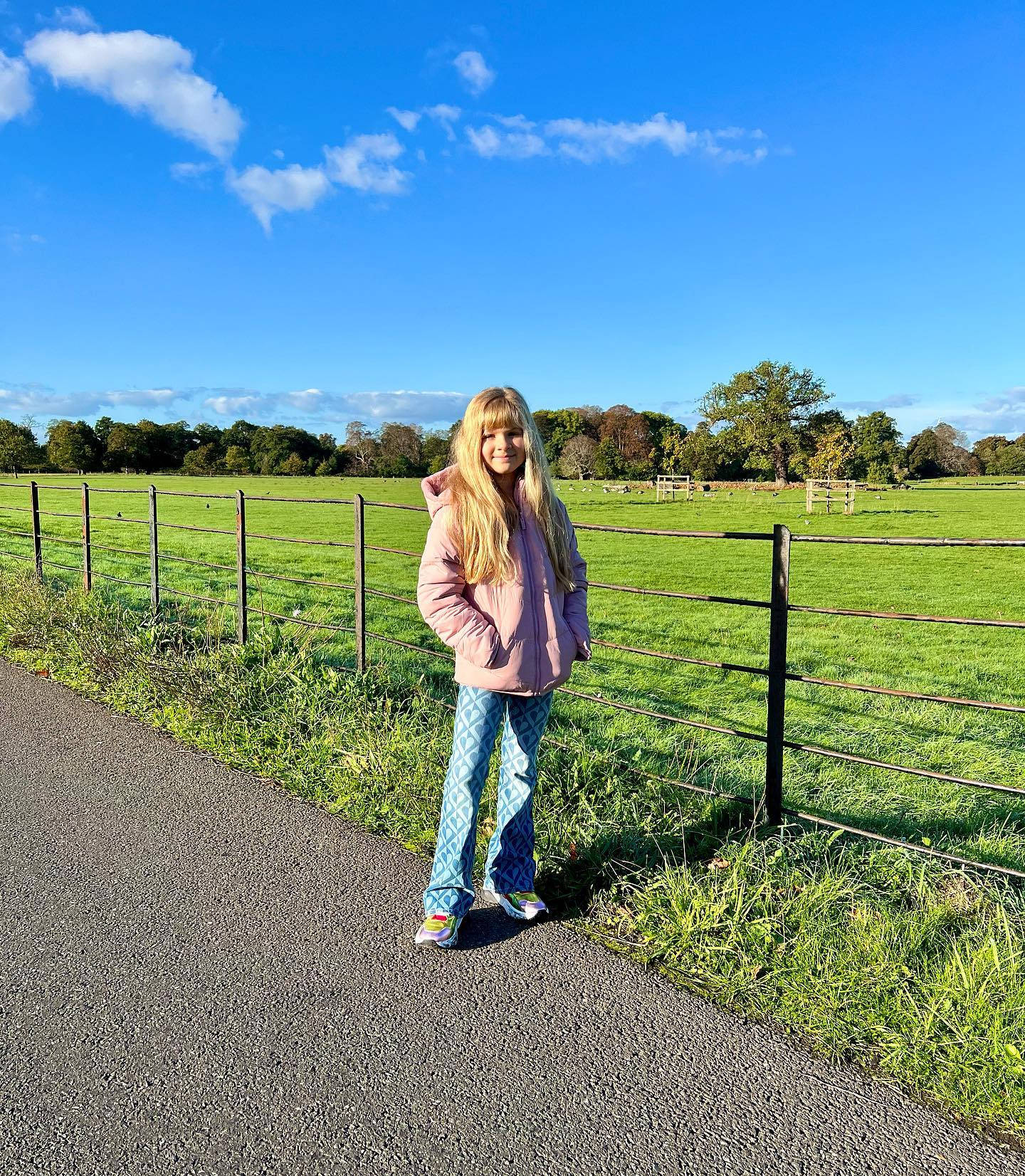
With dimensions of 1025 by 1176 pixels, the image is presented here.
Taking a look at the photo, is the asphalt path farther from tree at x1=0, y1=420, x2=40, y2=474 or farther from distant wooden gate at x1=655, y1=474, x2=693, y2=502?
tree at x1=0, y1=420, x2=40, y2=474

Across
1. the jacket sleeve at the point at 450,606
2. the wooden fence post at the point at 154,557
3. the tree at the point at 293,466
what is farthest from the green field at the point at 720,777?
the tree at the point at 293,466

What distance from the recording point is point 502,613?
2822 mm

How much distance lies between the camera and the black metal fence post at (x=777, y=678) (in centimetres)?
340

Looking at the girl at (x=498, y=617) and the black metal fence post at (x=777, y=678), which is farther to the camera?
the black metal fence post at (x=777, y=678)

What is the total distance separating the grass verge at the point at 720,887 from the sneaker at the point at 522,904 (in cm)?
14

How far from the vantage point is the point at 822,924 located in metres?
2.65

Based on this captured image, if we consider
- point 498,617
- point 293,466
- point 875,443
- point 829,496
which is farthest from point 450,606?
point 875,443

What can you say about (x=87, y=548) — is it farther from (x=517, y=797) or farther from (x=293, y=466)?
(x=293, y=466)

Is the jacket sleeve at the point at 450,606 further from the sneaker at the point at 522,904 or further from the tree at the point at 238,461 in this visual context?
the tree at the point at 238,461

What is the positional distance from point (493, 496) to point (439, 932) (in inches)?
57.6

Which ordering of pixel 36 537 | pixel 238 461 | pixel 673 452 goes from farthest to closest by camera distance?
pixel 673 452 < pixel 238 461 < pixel 36 537

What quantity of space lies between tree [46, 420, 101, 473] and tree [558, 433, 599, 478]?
44.6 metres

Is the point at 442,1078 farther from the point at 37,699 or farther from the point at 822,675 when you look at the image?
the point at 822,675

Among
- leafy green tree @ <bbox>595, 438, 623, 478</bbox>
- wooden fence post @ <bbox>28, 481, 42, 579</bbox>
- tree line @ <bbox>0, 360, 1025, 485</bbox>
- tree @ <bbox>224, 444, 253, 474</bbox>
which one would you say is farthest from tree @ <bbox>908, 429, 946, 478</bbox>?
wooden fence post @ <bbox>28, 481, 42, 579</bbox>
